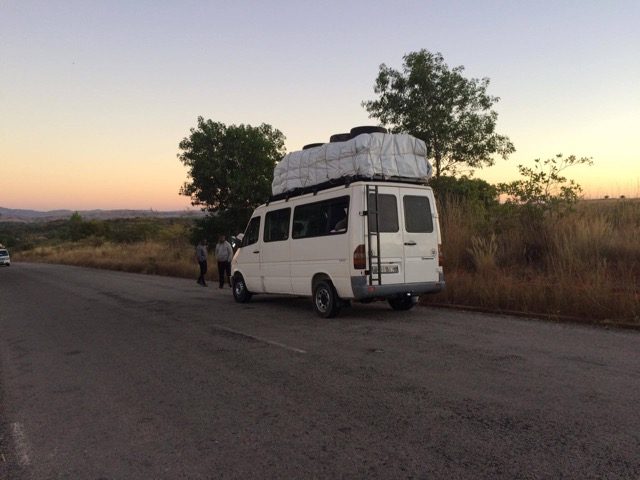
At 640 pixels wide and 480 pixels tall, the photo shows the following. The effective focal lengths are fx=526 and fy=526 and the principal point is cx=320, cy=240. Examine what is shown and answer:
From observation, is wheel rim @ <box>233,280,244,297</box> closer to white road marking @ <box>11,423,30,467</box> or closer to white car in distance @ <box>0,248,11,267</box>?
white road marking @ <box>11,423,30,467</box>

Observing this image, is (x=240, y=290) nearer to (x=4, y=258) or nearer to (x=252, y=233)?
(x=252, y=233)

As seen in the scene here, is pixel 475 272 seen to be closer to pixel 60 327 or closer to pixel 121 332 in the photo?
pixel 121 332

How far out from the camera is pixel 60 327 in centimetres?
1002

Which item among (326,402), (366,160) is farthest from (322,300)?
(326,402)

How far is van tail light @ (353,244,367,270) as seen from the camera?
900 cm

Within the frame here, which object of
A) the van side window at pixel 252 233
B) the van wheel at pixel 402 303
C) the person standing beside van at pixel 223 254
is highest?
the van side window at pixel 252 233

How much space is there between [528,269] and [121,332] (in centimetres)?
942

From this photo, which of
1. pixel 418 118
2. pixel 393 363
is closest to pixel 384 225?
pixel 393 363

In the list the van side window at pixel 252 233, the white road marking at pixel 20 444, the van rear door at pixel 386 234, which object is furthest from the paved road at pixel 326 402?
the van side window at pixel 252 233

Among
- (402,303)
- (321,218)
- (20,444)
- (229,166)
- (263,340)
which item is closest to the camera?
(20,444)

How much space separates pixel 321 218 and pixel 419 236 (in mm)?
1842

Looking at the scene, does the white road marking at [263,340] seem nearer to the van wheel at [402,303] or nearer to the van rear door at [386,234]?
the van rear door at [386,234]

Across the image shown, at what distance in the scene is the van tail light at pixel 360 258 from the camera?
9.00 m

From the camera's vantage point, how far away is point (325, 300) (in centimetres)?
982
